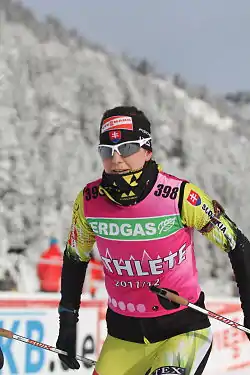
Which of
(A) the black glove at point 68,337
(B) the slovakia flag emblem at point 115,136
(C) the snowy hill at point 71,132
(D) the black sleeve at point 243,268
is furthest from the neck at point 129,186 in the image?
(C) the snowy hill at point 71,132

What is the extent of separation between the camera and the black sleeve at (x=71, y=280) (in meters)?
3.96

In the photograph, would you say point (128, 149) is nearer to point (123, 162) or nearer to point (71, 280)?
point (123, 162)

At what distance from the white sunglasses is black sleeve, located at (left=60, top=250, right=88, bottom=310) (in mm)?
720

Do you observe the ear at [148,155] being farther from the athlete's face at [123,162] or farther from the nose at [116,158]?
the nose at [116,158]

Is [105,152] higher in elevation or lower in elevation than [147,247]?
higher

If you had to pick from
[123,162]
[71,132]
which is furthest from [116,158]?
[71,132]

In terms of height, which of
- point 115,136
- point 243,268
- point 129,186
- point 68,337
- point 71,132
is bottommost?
point 68,337

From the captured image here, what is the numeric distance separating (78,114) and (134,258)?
95.5ft

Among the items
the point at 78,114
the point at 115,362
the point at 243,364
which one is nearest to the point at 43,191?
the point at 78,114

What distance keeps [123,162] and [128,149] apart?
0.07 metres

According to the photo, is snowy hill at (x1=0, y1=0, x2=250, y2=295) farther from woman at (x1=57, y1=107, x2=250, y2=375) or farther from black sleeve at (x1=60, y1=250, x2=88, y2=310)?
woman at (x1=57, y1=107, x2=250, y2=375)

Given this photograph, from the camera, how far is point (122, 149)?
11.6 ft

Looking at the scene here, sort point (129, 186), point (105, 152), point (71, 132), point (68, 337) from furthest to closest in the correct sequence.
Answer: point (71, 132) < point (68, 337) < point (105, 152) < point (129, 186)

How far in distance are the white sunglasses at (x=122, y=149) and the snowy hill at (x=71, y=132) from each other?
47.9ft
